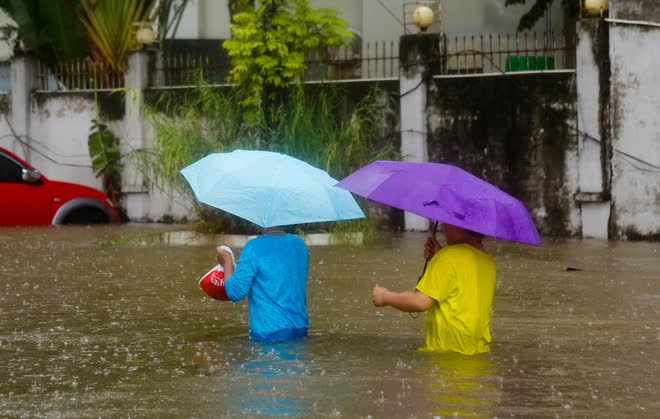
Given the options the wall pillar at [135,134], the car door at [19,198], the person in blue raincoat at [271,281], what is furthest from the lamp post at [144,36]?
the person in blue raincoat at [271,281]

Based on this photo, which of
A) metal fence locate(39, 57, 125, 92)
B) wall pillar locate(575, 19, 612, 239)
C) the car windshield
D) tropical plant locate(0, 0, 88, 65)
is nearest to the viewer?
wall pillar locate(575, 19, 612, 239)

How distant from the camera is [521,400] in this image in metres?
6.12

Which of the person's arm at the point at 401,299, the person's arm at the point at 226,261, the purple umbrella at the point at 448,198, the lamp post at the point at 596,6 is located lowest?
the person's arm at the point at 401,299

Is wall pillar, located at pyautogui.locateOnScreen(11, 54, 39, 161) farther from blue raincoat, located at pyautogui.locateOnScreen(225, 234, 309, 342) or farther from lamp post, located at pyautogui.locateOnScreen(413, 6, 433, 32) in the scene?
blue raincoat, located at pyautogui.locateOnScreen(225, 234, 309, 342)

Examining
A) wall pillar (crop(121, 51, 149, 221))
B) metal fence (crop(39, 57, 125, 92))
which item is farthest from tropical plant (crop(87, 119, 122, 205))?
metal fence (crop(39, 57, 125, 92))

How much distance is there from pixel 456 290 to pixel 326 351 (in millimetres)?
1075

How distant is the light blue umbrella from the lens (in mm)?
7352

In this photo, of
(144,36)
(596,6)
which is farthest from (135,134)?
(596,6)

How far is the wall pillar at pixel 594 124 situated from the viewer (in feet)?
57.6

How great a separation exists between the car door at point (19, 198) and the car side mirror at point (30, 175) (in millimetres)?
107

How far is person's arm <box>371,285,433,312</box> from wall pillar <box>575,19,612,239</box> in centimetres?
1124

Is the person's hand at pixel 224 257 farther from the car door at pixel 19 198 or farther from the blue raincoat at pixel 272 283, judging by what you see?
the car door at pixel 19 198

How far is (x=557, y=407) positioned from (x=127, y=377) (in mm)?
2341

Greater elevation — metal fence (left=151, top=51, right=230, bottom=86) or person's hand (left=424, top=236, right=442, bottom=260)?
metal fence (left=151, top=51, right=230, bottom=86)
